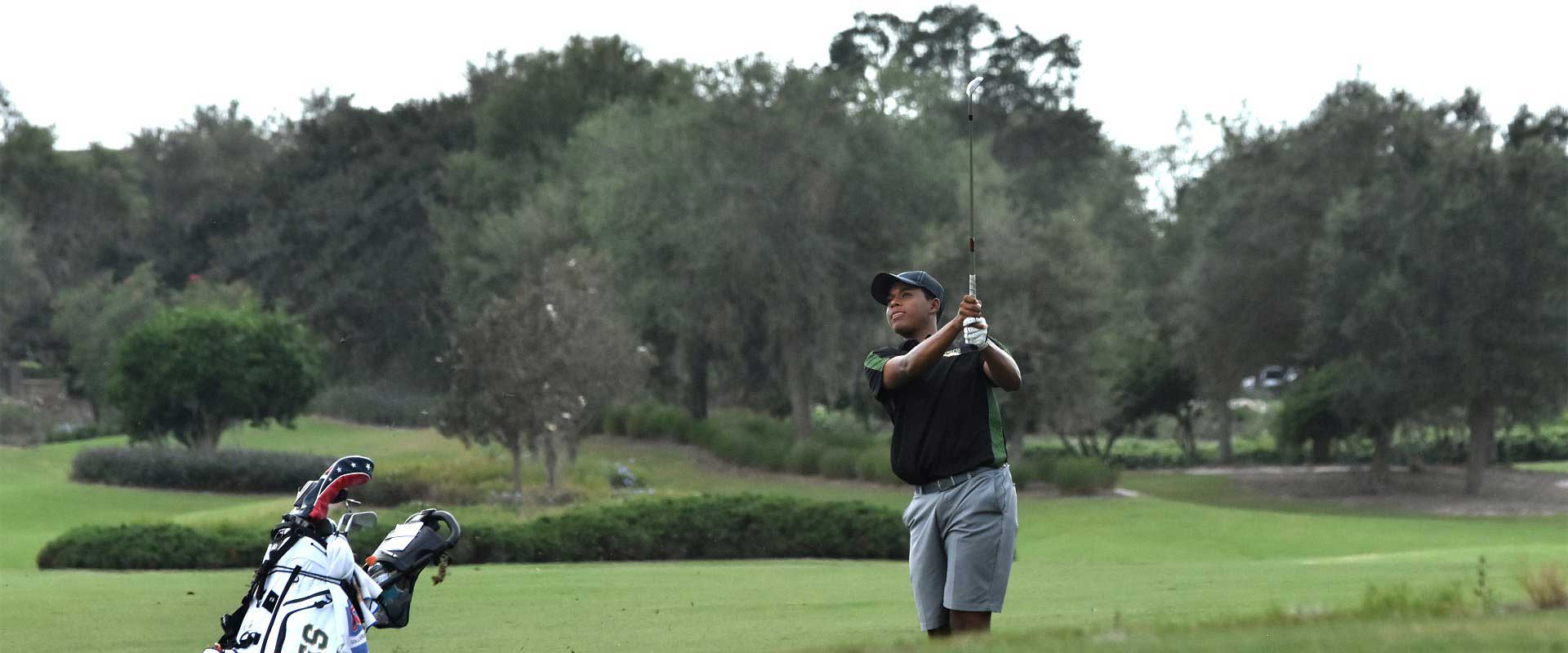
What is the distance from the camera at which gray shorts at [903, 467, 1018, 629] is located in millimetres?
7180

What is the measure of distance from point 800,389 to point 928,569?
135ft

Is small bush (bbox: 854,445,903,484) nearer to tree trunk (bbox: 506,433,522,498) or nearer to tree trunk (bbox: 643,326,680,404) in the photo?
tree trunk (bbox: 643,326,680,404)

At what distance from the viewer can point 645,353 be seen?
37250 mm

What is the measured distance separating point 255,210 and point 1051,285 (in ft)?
145

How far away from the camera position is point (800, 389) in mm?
48625

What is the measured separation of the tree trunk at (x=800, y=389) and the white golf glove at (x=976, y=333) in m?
40.9

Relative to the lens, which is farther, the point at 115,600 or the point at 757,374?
the point at 757,374

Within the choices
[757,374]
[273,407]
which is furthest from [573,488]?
[757,374]

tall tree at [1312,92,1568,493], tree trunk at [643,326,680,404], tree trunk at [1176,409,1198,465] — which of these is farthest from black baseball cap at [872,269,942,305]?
tree trunk at [1176,409,1198,465]

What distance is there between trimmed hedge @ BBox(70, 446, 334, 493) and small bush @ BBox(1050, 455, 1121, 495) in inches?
644

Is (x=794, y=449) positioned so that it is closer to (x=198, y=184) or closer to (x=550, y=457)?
(x=550, y=457)

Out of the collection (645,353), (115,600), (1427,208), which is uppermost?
(1427,208)

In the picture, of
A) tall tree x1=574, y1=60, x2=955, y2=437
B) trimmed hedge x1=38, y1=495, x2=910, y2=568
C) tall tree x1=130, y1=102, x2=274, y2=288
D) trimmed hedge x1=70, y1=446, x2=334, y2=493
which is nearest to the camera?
trimmed hedge x1=38, y1=495, x2=910, y2=568

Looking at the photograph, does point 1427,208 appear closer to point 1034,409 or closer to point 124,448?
point 1034,409
